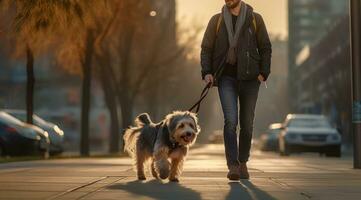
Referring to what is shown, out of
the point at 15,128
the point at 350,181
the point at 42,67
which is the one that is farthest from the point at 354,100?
the point at 42,67

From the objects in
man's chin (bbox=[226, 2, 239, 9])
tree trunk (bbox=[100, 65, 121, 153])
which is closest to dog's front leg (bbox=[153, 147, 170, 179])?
man's chin (bbox=[226, 2, 239, 9])

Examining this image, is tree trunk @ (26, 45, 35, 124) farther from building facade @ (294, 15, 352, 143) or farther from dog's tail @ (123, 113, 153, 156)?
building facade @ (294, 15, 352, 143)

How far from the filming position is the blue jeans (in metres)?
10.4

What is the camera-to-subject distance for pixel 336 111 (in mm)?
89625

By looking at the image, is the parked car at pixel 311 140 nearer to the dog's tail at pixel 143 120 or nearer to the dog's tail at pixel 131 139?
the dog's tail at pixel 131 139

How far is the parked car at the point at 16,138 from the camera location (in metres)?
24.1

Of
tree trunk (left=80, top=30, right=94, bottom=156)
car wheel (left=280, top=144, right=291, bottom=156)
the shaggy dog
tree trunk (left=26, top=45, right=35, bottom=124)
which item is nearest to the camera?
the shaggy dog

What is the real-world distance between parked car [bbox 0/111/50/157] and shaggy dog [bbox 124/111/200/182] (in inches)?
518

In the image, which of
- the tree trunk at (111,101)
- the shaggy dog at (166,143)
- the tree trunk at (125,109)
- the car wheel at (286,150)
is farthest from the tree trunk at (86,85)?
the shaggy dog at (166,143)

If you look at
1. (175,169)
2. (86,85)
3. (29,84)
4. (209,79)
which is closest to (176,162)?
(175,169)

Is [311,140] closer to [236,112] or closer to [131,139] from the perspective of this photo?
[131,139]

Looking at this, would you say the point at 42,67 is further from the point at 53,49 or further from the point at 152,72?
the point at 53,49

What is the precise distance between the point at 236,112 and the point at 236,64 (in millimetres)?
569

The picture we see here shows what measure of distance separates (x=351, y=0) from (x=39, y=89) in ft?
220
